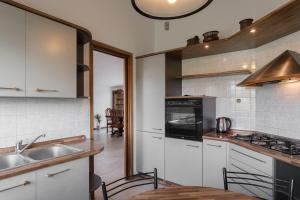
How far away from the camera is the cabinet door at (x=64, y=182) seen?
1417mm

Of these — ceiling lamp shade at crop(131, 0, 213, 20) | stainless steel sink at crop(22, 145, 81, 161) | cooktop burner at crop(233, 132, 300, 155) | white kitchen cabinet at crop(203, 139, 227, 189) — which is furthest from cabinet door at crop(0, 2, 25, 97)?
cooktop burner at crop(233, 132, 300, 155)

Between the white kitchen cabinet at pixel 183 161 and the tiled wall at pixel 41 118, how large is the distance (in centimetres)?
123

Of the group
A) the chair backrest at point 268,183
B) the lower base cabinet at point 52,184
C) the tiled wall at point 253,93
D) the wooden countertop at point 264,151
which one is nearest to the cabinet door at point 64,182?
the lower base cabinet at point 52,184

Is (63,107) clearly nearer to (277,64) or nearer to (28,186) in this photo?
(28,186)

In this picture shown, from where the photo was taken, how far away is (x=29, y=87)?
1604mm

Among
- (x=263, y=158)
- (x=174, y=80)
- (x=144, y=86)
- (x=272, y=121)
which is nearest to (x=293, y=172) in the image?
(x=263, y=158)

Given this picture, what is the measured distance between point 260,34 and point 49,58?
7.51 ft

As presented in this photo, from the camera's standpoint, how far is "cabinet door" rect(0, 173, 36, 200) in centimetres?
120

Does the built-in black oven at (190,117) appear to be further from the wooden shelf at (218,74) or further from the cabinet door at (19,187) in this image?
the cabinet door at (19,187)

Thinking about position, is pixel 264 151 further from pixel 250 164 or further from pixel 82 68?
pixel 82 68

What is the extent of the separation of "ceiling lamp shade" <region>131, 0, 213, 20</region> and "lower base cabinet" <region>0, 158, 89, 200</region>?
1.30 meters

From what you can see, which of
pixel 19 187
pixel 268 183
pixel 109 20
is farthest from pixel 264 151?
pixel 109 20

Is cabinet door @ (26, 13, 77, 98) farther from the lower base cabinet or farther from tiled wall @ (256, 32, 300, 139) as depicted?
tiled wall @ (256, 32, 300, 139)

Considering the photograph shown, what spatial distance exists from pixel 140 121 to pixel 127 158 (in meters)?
0.65
